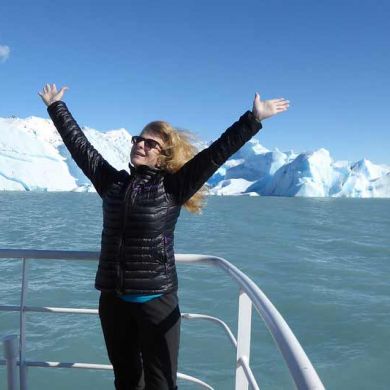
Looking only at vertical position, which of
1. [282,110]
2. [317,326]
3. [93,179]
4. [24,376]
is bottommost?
[317,326]

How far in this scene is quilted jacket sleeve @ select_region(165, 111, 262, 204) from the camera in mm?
1054

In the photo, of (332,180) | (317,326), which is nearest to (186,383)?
(317,326)

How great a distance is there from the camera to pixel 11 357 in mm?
1269

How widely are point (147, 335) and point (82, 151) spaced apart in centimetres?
55

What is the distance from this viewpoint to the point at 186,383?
3.44 meters

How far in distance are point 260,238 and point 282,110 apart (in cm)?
1185

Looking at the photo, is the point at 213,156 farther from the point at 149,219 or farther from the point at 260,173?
the point at 260,173

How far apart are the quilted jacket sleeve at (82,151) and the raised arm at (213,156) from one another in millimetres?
200

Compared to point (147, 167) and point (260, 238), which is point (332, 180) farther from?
point (147, 167)

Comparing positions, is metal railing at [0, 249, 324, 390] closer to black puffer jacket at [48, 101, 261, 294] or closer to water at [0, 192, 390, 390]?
black puffer jacket at [48, 101, 261, 294]

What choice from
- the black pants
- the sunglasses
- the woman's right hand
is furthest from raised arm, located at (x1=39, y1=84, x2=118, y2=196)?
the black pants

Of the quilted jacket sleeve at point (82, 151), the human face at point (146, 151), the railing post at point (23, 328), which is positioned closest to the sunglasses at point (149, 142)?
the human face at point (146, 151)

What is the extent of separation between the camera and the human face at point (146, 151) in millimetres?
1162

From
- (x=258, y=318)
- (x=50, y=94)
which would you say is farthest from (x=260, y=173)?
(x=50, y=94)
